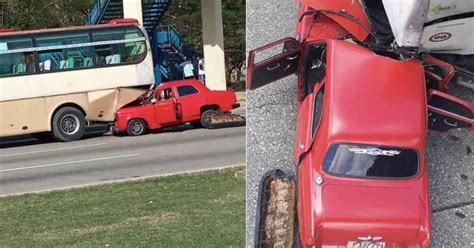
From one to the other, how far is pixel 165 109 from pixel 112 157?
4.92 metres

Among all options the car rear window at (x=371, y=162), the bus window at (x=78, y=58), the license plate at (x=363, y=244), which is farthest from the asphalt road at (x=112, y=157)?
the license plate at (x=363, y=244)

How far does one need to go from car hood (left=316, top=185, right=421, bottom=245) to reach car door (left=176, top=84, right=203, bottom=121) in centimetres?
1737

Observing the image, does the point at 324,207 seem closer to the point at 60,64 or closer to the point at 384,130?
the point at 384,130

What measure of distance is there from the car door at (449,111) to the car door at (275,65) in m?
1.17

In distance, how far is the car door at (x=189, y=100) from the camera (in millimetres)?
23272

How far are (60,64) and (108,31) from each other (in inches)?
65.0

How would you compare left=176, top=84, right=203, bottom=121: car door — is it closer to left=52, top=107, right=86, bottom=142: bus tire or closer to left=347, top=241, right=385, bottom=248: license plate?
left=52, top=107, right=86, bottom=142: bus tire

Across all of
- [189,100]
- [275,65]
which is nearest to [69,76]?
[189,100]

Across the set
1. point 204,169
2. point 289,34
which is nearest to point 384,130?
point 289,34

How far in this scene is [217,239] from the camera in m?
8.55

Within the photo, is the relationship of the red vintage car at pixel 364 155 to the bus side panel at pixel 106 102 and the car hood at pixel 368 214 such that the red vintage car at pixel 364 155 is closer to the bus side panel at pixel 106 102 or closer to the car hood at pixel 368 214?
the car hood at pixel 368 214

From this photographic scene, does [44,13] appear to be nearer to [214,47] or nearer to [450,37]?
[214,47]

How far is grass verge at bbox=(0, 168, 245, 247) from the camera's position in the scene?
8.86 meters

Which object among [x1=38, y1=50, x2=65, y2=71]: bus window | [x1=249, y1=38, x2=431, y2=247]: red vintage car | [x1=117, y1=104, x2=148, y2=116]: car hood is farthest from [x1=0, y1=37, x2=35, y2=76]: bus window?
[x1=249, y1=38, x2=431, y2=247]: red vintage car
